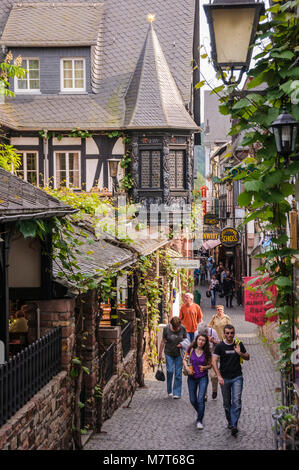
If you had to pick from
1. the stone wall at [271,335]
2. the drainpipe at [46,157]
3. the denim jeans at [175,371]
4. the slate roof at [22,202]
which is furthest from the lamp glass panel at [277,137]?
the drainpipe at [46,157]

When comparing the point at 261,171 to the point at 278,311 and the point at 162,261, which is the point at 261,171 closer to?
the point at 278,311

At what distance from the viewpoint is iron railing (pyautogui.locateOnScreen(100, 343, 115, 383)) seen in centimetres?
1059

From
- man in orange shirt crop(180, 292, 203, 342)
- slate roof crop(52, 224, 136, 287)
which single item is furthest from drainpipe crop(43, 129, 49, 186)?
slate roof crop(52, 224, 136, 287)

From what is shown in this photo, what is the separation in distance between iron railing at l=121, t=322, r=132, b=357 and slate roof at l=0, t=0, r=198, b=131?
11693 millimetres

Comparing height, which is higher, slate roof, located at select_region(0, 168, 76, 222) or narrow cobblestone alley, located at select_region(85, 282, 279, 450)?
slate roof, located at select_region(0, 168, 76, 222)

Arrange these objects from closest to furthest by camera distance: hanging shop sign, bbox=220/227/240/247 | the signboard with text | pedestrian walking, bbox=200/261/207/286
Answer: the signboard with text → hanging shop sign, bbox=220/227/240/247 → pedestrian walking, bbox=200/261/207/286

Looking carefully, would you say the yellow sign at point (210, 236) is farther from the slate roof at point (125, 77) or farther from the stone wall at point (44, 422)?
the stone wall at point (44, 422)

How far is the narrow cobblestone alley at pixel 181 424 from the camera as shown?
9414mm

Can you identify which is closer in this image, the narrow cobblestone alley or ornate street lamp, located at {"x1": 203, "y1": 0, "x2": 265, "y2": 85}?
ornate street lamp, located at {"x1": 203, "y1": 0, "x2": 265, "y2": 85}

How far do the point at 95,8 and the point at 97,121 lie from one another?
18.6 ft

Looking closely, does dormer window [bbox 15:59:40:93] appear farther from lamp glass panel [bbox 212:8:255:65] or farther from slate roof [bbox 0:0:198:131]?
lamp glass panel [bbox 212:8:255:65]

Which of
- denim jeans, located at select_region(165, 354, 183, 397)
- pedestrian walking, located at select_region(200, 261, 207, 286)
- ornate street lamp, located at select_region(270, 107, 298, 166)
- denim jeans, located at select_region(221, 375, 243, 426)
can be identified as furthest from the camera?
pedestrian walking, located at select_region(200, 261, 207, 286)

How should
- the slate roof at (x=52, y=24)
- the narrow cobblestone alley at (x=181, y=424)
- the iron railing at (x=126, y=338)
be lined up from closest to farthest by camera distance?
the narrow cobblestone alley at (x=181, y=424) < the iron railing at (x=126, y=338) < the slate roof at (x=52, y=24)

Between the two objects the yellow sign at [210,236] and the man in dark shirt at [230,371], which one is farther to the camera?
the yellow sign at [210,236]
